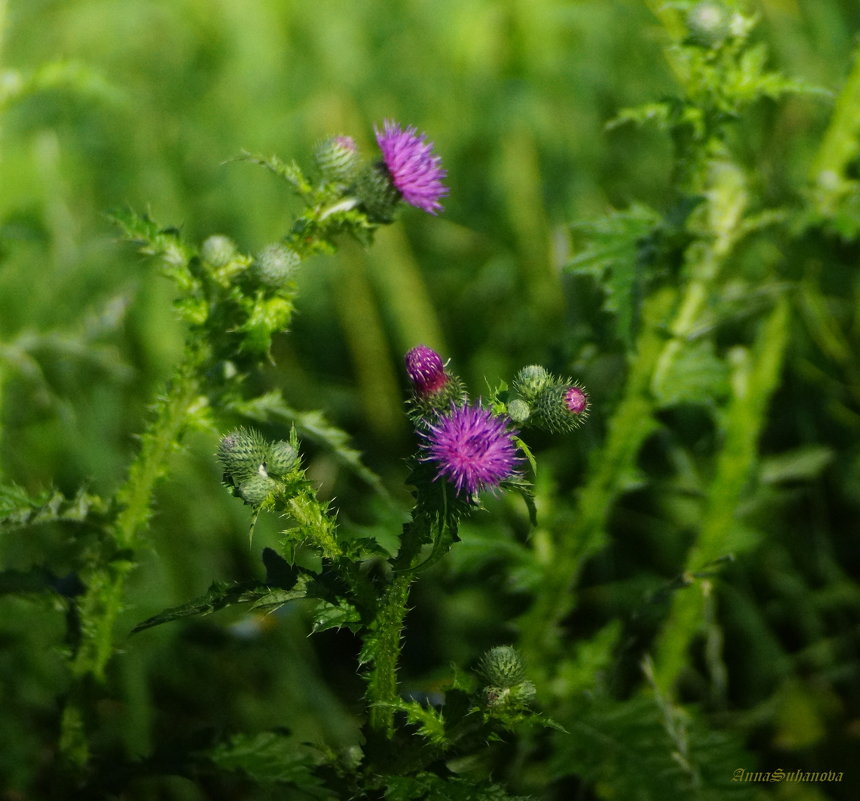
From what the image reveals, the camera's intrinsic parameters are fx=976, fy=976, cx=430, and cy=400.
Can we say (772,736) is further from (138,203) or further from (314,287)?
(138,203)

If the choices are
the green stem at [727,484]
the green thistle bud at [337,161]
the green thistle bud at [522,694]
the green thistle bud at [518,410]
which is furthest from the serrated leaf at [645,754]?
the green thistle bud at [337,161]

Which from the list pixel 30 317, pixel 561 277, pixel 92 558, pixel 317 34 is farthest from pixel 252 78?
pixel 92 558

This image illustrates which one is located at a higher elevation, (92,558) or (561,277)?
(561,277)

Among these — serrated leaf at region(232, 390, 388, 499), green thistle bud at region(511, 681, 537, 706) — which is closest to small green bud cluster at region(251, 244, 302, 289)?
serrated leaf at region(232, 390, 388, 499)

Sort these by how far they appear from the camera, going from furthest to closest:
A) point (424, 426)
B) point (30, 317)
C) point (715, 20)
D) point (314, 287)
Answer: point (314, 287)
point (30, 317)
point (715, 20)
point (424, 426)

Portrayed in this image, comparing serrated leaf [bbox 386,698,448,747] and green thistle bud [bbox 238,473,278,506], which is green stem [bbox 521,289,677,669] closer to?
serrated leaf [bbox 386,698,448,747]

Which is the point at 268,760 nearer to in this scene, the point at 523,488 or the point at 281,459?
the point at 281,459

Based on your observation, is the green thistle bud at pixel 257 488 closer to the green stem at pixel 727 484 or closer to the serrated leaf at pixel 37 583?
the serrated leaf at pixel 37 583
